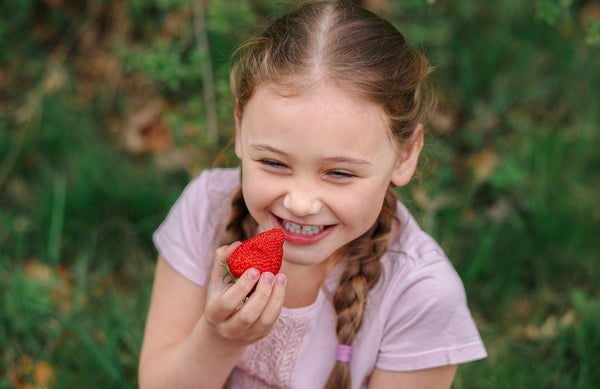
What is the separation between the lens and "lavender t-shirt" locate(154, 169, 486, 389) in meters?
1.77

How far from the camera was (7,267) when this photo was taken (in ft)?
8.16

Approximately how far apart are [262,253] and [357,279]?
0.42 meters

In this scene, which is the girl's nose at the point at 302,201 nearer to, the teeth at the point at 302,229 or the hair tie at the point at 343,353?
the teeth at the point at 302,229

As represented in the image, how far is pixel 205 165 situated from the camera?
3004 mm

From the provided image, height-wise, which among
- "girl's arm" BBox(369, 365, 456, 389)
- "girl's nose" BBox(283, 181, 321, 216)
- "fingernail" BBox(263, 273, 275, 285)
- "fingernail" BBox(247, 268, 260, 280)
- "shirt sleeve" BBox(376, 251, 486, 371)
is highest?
"girl's nose" BBox(283, 181, 321, 216)

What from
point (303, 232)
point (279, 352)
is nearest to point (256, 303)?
point (303, 232)

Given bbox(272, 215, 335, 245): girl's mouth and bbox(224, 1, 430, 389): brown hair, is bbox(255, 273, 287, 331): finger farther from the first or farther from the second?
bbox(224, 1, 430, 389): brown hair

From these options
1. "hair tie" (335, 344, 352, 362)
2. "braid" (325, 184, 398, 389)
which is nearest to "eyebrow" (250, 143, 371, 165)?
"braid" (325, 184, 398, 389)

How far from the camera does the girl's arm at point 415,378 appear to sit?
1795 mm

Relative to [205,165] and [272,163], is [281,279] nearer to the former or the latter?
[272,163]

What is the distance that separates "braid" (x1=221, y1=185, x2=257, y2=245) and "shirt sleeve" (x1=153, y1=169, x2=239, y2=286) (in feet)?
0.20

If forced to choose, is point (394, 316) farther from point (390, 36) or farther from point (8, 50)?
point (8, 50)

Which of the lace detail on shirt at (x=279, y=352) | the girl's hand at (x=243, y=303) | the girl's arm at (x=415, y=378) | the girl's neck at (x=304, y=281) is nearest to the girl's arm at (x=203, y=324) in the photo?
the girl's hand at (x=243, y=303)

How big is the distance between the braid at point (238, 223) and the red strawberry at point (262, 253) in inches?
15.1
